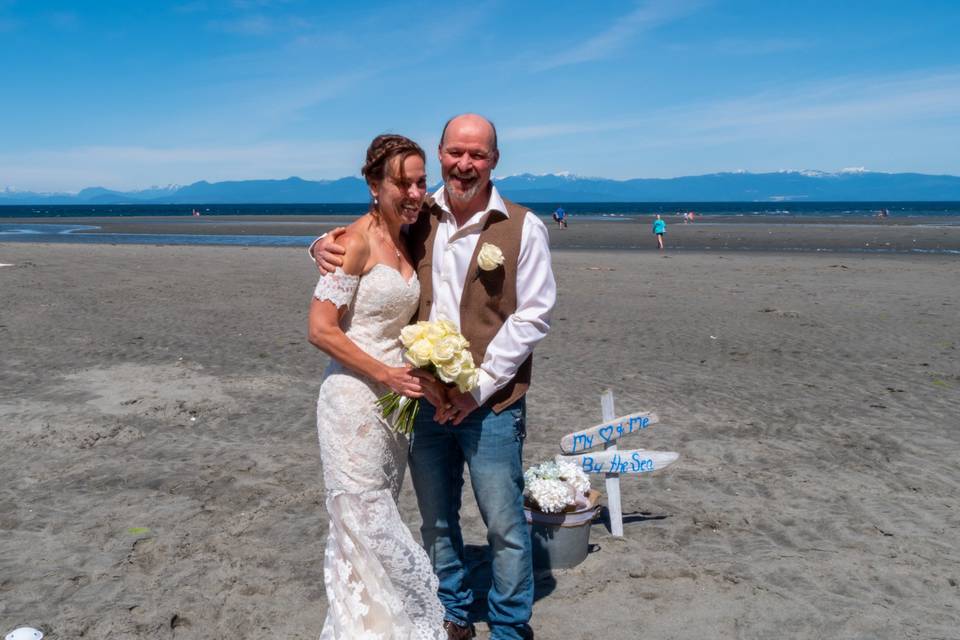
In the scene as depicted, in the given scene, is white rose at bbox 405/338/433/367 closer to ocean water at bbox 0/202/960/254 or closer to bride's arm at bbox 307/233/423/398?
bride's arm at bbox 307/233/423/398

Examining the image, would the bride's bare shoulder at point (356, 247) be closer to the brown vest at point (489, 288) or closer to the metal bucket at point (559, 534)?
the brown vest at point (489, 288)

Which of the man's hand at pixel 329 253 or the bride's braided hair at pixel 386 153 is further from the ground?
the bride's braided hair at pixel 386 153

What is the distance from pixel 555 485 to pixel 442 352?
1794 mm

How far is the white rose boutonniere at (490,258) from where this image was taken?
3.32 m

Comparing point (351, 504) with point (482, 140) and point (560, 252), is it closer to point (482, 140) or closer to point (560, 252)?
point (482, 140)

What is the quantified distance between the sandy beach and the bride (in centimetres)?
77

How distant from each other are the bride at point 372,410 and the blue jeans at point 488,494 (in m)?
0.16

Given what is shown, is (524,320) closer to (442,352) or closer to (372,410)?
(442,352)

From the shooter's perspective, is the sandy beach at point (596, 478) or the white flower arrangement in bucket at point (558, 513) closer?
the sandy beach at point (596, 478)

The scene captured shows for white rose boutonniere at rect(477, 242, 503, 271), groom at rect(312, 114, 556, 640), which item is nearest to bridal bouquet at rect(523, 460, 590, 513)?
groom at rect(312, 114, 556, 640)

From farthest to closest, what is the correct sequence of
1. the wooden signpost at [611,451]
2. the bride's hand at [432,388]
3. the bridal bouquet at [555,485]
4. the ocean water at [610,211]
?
the ocean water at [610,211]
the wooden signpost at [611,451]
the bridal bouquet at [555,485]
the bride's hand at [432,388]

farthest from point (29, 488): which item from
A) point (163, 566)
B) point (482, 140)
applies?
point (482, 140)

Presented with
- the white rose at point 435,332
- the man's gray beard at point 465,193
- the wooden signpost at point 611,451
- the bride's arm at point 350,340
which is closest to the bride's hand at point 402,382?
the bride's arm at point 350,340

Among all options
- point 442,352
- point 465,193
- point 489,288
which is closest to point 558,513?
point 489,288
